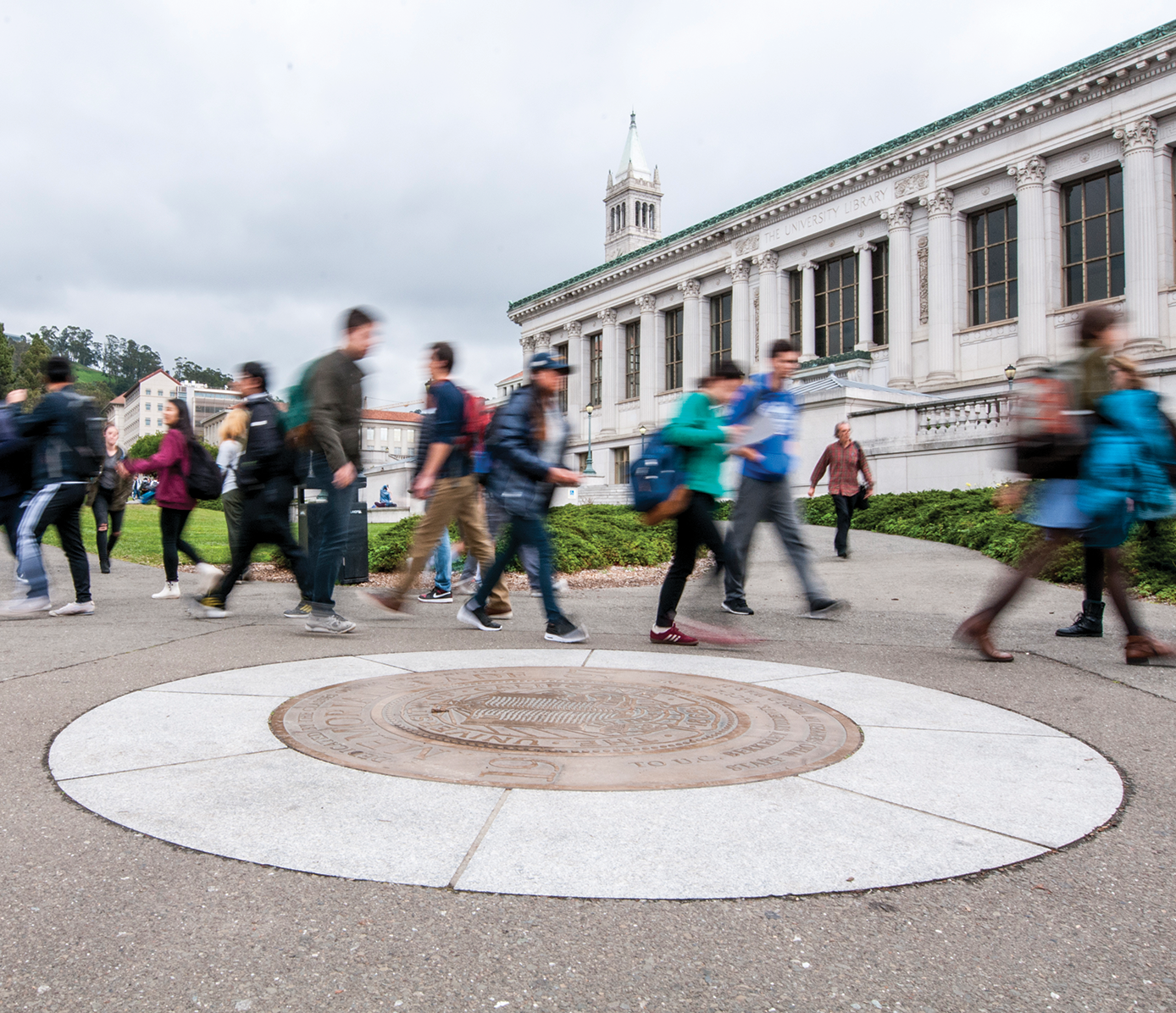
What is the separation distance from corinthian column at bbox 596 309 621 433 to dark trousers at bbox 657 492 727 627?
49.5 m

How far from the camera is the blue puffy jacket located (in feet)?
19.9

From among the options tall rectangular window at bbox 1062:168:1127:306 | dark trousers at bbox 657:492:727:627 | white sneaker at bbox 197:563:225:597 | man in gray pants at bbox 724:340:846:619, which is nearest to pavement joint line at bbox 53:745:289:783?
dark trousers at bbox 657:492:727:627

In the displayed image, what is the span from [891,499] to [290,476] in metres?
13.4

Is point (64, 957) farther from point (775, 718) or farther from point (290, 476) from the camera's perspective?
point (290, 476)

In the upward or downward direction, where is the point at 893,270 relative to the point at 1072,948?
upward

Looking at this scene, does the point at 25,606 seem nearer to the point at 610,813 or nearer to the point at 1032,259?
the point at 610,813

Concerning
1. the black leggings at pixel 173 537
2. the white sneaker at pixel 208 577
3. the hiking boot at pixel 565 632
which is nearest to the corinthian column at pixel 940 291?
the black leggings at pixel 173 537

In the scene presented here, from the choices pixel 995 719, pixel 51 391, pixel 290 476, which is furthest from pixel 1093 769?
pixel 51 391

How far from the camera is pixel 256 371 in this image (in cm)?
701

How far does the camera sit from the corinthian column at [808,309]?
42406mm

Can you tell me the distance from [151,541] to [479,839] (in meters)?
16.0

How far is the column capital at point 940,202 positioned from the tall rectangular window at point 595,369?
979 inches

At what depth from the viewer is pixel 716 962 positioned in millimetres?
1964

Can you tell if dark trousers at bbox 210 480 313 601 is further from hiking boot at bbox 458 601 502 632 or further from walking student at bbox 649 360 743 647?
walking student at bbox 649 360 743 647
